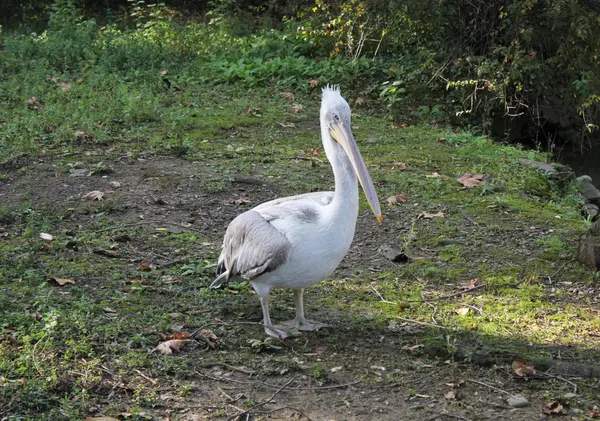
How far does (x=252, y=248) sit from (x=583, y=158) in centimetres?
745

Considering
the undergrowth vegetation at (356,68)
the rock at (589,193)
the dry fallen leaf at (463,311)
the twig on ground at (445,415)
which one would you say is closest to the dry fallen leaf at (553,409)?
the twig on ground at (445,415)

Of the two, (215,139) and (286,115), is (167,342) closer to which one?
(215,139)

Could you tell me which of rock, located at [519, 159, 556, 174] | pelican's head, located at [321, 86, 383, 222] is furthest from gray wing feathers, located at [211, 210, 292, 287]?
rock, located at [519, 159, 556, 174]

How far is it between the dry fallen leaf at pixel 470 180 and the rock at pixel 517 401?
11.8 ft

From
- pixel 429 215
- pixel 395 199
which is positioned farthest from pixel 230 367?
pixel 395 199

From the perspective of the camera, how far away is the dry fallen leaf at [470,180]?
7.18 metres

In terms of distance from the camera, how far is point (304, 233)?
4059 millimetres

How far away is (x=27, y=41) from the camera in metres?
12.3

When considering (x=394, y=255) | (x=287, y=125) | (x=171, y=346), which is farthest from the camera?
(x=287, y=125)

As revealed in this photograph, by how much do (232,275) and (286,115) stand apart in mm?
5370

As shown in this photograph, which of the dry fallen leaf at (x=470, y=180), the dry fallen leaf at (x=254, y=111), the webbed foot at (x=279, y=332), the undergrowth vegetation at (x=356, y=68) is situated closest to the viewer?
the webbed foot at (x=279, y=332)

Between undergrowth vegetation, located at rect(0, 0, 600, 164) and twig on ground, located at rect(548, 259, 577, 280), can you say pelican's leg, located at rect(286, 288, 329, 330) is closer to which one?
twig on ground, located at rect(548, 259, 577, 280)

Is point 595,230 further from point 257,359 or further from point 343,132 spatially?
point 257,359

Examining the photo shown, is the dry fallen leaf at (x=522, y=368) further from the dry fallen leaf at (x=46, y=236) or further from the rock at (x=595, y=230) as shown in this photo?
the dry fallen leaf at (x=46, y=236)
